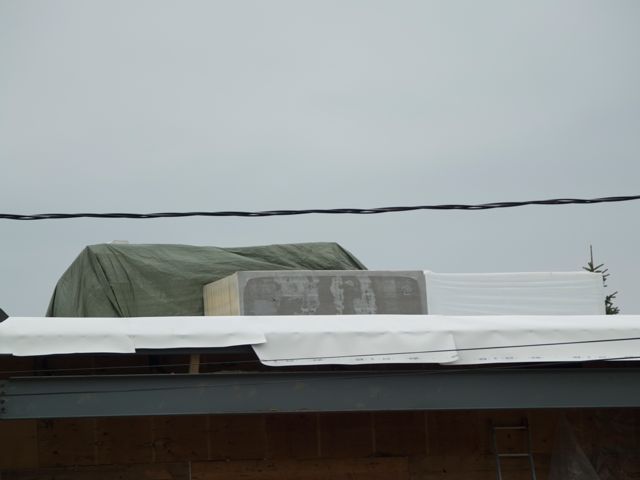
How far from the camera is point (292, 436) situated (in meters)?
12.6

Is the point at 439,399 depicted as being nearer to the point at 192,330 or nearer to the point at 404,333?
the point at 404,333

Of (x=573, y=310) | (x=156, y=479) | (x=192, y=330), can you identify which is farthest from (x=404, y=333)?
(x=573, y=310)

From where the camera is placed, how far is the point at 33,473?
38.7ft

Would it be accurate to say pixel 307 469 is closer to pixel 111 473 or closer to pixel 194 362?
pixel 111 473

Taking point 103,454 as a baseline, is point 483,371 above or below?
above

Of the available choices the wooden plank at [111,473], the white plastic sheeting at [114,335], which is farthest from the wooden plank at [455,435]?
the white plastic sheeting at [114,335]

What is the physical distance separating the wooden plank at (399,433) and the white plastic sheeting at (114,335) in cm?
309

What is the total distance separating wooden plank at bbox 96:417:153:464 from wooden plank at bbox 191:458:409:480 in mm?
672

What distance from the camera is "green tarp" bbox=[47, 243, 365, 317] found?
1567cm

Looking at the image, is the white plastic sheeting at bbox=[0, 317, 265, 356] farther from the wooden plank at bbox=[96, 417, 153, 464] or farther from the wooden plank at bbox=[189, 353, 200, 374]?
the wooden plank at bbox=[96, 417, 153, 464]

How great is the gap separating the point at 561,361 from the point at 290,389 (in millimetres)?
3162

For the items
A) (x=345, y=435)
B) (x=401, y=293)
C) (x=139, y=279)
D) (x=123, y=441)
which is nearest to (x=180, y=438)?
(x=123, y=441)

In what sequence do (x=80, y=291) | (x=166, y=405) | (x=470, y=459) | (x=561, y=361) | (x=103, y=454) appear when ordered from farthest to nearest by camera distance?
(x=80, y=291), (x=470, y=459), (x=103, y=454), (x=561, y=361), (x=166, y=405)

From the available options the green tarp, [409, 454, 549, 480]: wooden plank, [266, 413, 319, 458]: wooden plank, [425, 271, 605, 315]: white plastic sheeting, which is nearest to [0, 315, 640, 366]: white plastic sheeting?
[266, 413, 319, 458]: wooden plank
